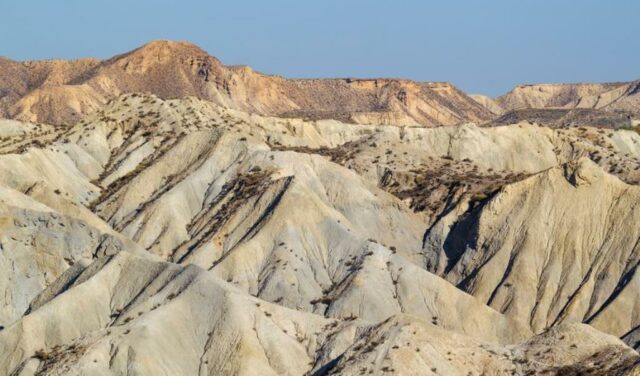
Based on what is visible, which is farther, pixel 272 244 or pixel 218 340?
pixel 272 244

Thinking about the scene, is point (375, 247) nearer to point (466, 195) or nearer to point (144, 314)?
point (466, 195)

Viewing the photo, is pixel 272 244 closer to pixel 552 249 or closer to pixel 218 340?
pixel 552 249

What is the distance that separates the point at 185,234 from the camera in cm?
10438

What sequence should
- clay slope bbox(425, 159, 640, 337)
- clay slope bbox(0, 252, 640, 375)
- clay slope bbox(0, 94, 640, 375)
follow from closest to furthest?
clay slope bbox(0, 252, 640, 375)
clay slope bbox(0, 94, 640, 375)
clay slope bbox(425, 159, 640, 337)

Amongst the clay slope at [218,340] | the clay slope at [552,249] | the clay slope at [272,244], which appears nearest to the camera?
the clay slope at [218,340]

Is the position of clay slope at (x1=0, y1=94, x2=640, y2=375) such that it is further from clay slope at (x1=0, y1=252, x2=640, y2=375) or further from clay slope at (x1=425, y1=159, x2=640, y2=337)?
clay slope at (x1=425, y1=159, x2=640, y2=337)

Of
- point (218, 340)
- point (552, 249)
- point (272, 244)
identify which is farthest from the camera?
point (552, 249)

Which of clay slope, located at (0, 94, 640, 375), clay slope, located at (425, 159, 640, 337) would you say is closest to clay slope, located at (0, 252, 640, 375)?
clay slope, located at (0, 94, 640, 375)

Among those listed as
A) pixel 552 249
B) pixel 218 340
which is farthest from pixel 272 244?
pixel 218 340

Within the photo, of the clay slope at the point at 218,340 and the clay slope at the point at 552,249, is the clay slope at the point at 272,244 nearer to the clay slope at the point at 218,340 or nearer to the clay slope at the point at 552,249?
the clay slope at the point at 218,340

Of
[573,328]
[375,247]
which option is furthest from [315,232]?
[573,328]

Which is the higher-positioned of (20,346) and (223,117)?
(223,117)

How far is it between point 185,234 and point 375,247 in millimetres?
15410

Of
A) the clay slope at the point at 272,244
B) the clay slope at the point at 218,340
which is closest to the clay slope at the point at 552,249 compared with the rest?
the clay slope at the point at 272,244
